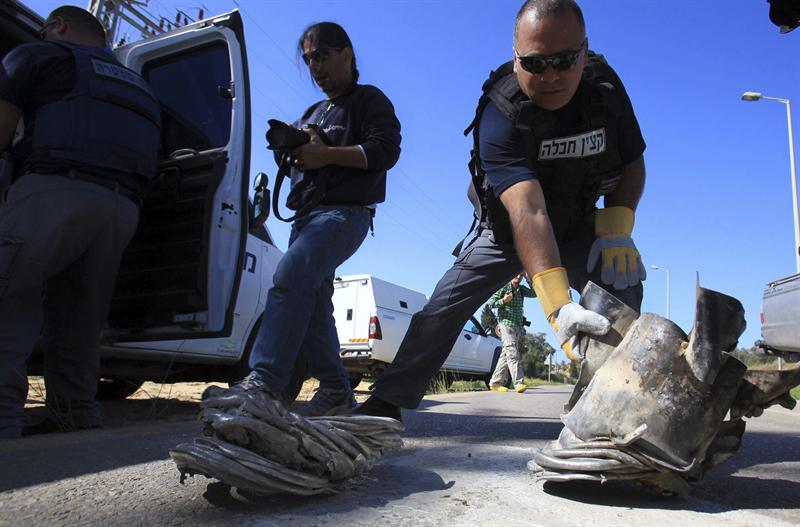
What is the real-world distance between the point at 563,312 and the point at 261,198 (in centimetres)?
310

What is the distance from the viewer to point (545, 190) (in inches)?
87.3

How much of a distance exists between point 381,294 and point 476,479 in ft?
31.2

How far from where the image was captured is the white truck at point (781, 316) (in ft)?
30.0

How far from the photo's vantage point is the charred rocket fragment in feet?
4.66

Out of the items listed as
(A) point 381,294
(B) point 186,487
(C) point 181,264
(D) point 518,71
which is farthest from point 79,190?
(A) point 381,294

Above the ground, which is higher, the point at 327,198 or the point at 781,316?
the point at 781,316

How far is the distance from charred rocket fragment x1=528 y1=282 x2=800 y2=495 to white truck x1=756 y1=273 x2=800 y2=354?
365 inches

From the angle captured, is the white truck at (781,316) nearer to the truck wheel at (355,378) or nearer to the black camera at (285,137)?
Result: the truck wheel at (355,378)

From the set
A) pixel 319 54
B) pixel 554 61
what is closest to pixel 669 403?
pixel 554 61

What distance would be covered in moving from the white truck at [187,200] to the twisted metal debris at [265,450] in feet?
7.39

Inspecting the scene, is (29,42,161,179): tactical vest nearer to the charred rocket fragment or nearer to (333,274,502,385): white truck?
the charred rocket fragment

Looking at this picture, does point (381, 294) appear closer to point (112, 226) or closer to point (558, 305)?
point (112, 226)

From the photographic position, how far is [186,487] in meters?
1.59

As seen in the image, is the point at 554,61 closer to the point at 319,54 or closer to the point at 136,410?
the point at 319,54
